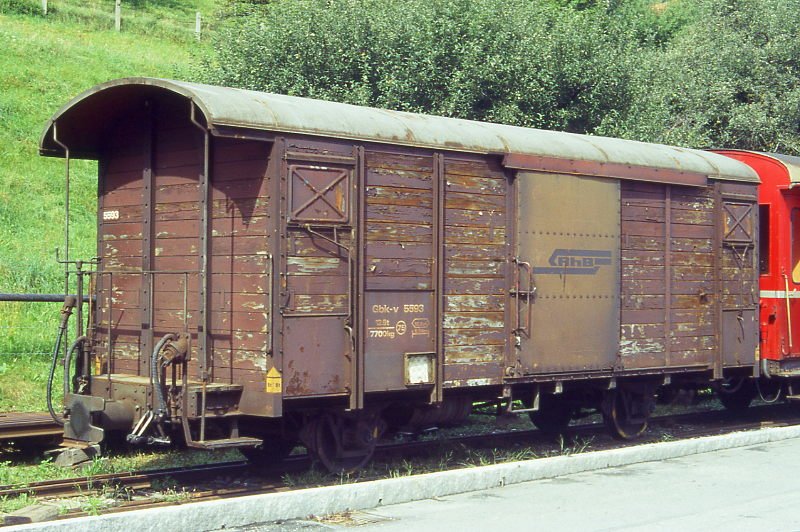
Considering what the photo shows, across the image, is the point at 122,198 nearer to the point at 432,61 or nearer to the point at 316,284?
the point at 316,284

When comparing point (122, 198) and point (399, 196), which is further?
point (122, 198)

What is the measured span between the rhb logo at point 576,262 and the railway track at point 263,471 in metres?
2.14

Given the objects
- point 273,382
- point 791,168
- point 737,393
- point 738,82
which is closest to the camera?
point 273,382

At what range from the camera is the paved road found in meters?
6.95

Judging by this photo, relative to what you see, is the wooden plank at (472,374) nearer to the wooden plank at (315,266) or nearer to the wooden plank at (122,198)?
the wooden plank at (315,266)

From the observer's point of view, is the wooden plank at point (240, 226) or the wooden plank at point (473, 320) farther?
the wooden plank at point (473, 320)

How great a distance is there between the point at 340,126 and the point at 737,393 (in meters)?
8.78

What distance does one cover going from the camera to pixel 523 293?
1005cm

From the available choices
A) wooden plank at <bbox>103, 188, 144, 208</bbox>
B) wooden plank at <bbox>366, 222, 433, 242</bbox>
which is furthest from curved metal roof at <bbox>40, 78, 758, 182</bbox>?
wooden plank at <bbox>366, 222, 433, 242</bbox>

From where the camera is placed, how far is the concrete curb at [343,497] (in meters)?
6.20

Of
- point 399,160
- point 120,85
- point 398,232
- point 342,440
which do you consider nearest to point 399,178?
point 399,160

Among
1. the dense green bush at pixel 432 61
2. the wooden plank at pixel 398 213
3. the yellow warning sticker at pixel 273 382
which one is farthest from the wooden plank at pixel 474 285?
the dense green bush at pixel 432 61

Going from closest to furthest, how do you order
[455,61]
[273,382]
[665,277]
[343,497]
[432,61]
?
[343,497] < [273,382] < [665,277] < [432,61] < [455,61]

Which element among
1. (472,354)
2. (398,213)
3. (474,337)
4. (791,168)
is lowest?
(472,354)
